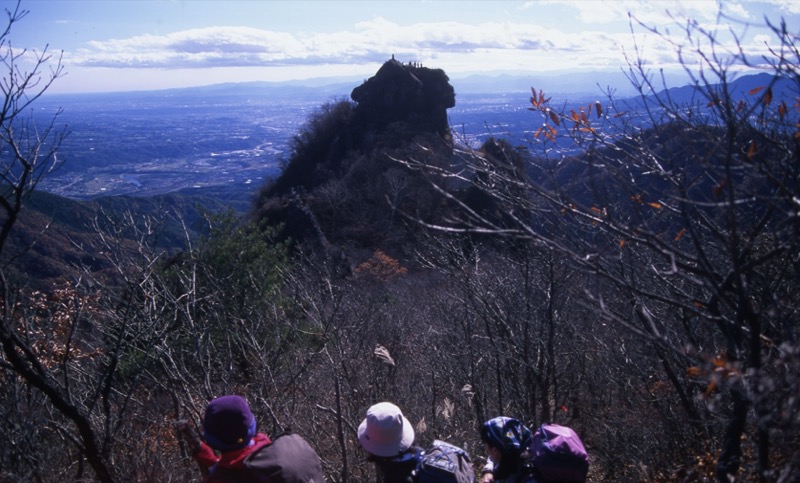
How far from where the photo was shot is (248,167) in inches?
2254

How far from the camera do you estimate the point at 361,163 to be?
34.4 meters

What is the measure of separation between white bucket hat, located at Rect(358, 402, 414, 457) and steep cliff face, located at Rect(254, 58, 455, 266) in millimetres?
21941

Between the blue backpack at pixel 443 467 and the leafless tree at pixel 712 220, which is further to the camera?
the blue backpack at pixel 443 467

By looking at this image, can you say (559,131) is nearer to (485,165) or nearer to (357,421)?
(485,165)

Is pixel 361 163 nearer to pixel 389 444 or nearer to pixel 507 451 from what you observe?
pixel 389 444

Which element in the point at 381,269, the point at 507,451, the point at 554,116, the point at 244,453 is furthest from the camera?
the point at 381,269

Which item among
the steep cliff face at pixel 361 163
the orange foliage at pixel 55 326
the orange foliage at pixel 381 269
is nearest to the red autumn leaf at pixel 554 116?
the orange foliage at pixel 55 326

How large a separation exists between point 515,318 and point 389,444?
4918mm

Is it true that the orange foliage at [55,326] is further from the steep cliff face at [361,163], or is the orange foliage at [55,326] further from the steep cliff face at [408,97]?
the steep cliff face at [408,97]

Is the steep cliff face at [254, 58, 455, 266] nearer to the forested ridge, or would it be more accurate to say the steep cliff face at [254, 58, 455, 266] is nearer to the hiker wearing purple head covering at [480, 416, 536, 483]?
the forested ridge

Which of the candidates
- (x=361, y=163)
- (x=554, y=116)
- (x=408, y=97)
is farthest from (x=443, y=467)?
(x=408, y=97)

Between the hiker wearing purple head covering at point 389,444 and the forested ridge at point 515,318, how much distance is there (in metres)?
1.13

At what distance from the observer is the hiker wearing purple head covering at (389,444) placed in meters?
3.48

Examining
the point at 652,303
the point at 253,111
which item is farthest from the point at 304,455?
the point at 253,111
